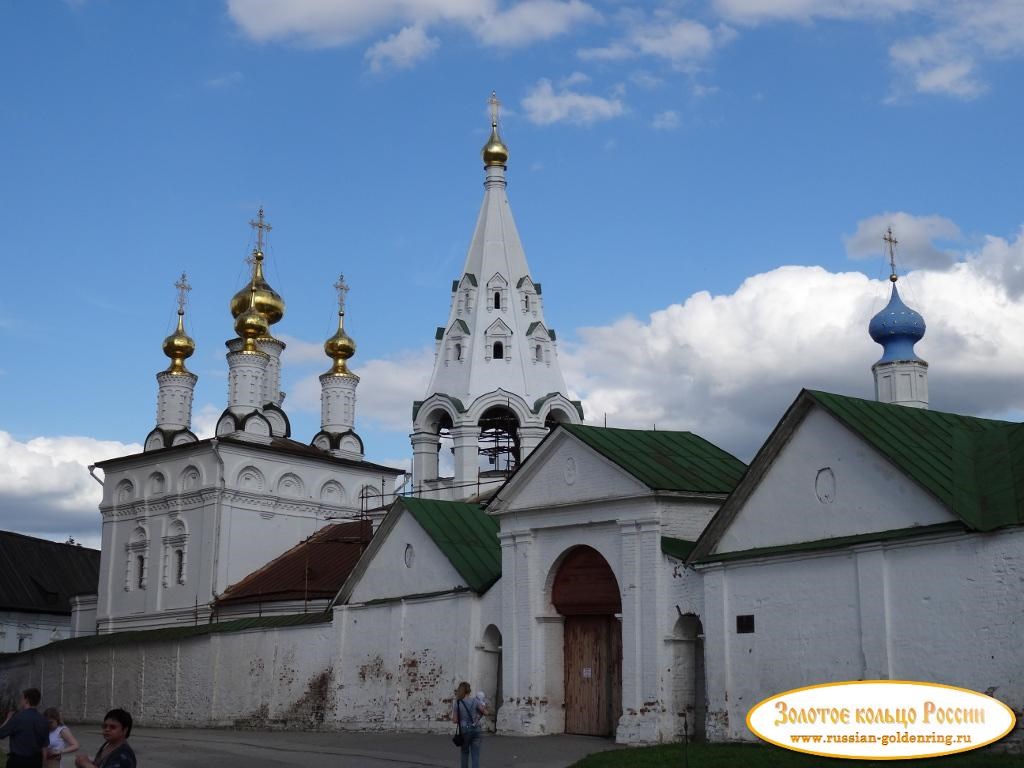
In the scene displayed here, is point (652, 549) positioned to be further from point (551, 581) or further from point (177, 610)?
point (177, 610)

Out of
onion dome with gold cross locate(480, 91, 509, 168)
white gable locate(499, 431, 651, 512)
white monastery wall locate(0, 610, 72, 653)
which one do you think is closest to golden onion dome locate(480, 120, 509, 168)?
onion dome with gold cross locate(480, 91, 509, 168)

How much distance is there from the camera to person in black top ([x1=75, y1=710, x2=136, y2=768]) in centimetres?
817

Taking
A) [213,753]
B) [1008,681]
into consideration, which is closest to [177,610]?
[213,753]

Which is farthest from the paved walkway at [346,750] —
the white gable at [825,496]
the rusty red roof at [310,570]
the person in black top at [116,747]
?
the rusty red roof at [310,570]

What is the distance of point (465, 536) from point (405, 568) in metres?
1.28

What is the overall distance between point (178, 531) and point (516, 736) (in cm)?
1936

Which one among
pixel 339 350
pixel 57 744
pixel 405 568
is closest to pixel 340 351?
pixel 339 350

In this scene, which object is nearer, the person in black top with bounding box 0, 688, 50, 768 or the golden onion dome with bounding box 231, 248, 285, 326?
the person in black top with bounding box 0, 688, 50, 768

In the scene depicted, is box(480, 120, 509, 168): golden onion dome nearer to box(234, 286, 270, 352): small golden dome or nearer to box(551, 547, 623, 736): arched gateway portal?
box(234, 286, 270, 352): small golden dome

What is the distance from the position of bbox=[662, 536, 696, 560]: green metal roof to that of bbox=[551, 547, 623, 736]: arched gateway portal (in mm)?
1280

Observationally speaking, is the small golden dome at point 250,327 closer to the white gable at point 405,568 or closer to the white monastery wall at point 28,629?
the white gable at point 405,568

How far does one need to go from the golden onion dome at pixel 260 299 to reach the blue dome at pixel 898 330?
2288 cm

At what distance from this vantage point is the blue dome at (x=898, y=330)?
26.0 m

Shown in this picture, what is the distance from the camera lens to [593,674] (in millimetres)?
20594
